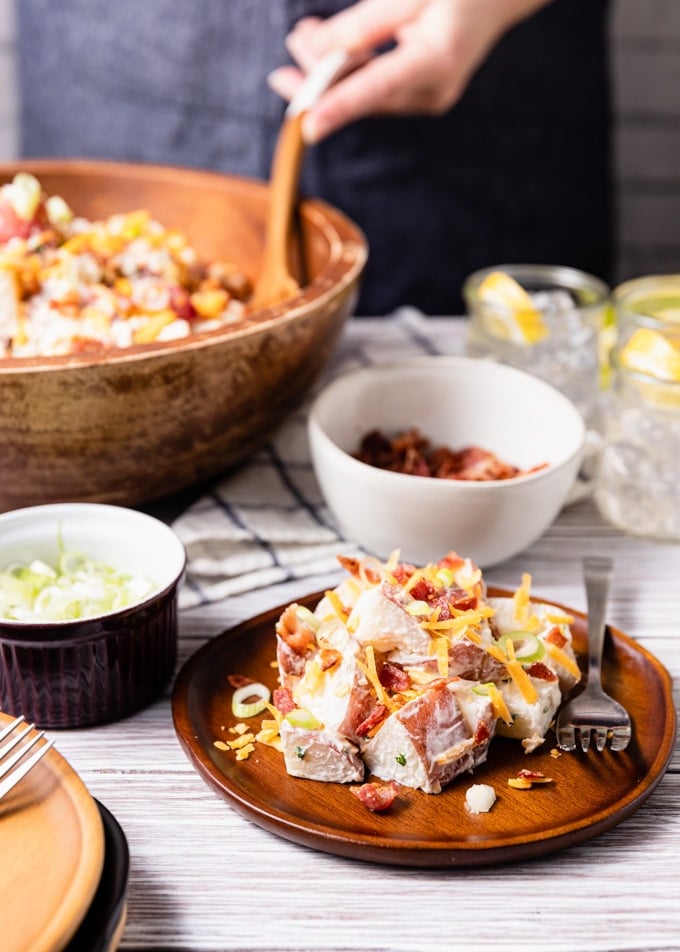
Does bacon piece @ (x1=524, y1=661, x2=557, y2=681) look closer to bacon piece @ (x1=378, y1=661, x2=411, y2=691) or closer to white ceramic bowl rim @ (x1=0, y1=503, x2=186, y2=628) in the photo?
bacon piece @ (x1=378, y1=661, x2=411, y2=691)

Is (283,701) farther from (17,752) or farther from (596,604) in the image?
(596,604)

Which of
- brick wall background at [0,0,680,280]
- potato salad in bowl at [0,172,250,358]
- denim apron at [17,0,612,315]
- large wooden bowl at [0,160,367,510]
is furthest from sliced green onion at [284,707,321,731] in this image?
brick wall background at [0,0,680,280]

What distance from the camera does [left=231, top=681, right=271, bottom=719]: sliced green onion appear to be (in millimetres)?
1216

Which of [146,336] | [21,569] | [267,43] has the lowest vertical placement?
[21,569]

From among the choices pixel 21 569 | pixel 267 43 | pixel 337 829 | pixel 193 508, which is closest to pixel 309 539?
pixel 193 508

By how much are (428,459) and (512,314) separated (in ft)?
1.01

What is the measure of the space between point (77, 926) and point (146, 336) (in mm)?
924

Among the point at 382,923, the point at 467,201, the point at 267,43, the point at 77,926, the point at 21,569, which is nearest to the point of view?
the point at 77,926

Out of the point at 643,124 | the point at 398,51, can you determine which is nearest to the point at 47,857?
the point at 398,51

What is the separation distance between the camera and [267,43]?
7.68 feet

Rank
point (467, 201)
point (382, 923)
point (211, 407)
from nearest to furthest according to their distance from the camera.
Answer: point (382, 923) → point (211, 407) → point (467, 201)

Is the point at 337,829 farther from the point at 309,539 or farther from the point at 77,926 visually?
the point at 309,539

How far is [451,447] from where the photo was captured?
5.68 ft

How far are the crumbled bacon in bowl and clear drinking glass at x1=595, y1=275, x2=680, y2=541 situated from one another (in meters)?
0.12
